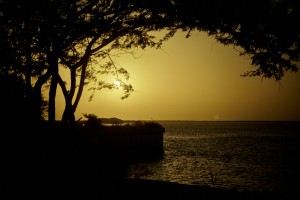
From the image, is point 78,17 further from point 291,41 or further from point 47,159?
point 47,159

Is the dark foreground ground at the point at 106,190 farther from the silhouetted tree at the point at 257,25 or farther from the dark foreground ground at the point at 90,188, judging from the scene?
the silhouetted tree at the point at 257,25

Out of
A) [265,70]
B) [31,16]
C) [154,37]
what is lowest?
[265,70]

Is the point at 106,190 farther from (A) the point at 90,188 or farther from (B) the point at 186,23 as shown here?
(B) the point at 186,23

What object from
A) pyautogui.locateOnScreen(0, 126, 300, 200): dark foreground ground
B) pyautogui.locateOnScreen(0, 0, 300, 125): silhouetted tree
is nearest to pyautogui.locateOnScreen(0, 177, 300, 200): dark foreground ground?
pyautogui.locateOnScreen(0, 126, 300, 200): dark foreground ground

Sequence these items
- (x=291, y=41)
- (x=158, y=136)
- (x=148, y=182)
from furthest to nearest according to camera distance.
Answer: (x=158, y=136) < (x=148, y=182) < (x=291, y=41)

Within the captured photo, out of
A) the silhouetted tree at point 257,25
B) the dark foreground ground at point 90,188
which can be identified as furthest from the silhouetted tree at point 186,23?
the dark foreground ground at point 90,188

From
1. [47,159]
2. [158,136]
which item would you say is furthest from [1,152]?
[158,136]

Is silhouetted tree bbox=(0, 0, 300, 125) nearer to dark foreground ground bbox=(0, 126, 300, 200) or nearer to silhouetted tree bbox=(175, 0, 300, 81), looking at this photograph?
silhouetted tree bbox=(175, 0, 300, 81)

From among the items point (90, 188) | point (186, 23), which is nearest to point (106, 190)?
point (90, 188)

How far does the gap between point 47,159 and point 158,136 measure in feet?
133

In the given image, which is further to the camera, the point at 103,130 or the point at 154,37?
the point at 103,130

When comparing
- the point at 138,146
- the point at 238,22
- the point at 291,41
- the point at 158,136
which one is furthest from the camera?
the point at 158,136

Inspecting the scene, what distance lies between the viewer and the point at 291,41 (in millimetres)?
8422

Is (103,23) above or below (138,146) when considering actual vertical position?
above
